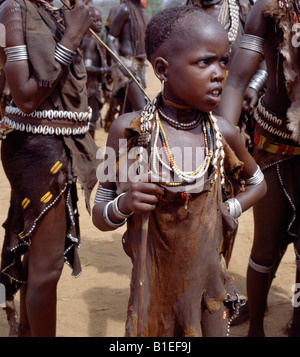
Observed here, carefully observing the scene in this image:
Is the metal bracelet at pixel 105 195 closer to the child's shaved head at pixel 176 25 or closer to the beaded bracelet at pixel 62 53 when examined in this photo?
the child's shaved head at pixel 176 25

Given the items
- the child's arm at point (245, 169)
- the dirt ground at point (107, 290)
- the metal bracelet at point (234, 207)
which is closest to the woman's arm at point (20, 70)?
the child's arm at point (245, 169)

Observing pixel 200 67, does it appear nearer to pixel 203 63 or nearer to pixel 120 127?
pixel 203 63

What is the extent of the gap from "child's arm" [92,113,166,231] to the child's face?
29 centimetres

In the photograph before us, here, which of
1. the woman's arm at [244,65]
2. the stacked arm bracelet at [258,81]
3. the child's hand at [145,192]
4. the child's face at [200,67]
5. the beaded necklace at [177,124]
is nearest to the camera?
the child's hand at [145,192]

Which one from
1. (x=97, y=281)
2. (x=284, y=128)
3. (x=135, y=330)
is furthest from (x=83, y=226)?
(x=135, y=330)

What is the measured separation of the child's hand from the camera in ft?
5.90

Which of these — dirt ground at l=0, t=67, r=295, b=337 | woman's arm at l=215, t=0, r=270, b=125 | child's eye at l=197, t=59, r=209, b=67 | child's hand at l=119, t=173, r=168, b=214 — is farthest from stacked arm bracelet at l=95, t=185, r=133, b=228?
dirt ground at l=0, t=67, r=295, b=337

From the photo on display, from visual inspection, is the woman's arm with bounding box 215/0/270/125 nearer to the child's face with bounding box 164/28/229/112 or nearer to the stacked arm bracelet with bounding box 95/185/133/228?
the child's face with bounding box 164/28/229/112

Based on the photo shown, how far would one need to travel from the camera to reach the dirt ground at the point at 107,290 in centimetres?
383

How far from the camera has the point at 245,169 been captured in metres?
2.27

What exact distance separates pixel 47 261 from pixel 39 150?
646 millimetres

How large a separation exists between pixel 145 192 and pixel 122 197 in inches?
5.9

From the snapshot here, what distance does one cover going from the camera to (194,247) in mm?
2053

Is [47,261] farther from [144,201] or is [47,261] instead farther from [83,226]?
[83,226]
